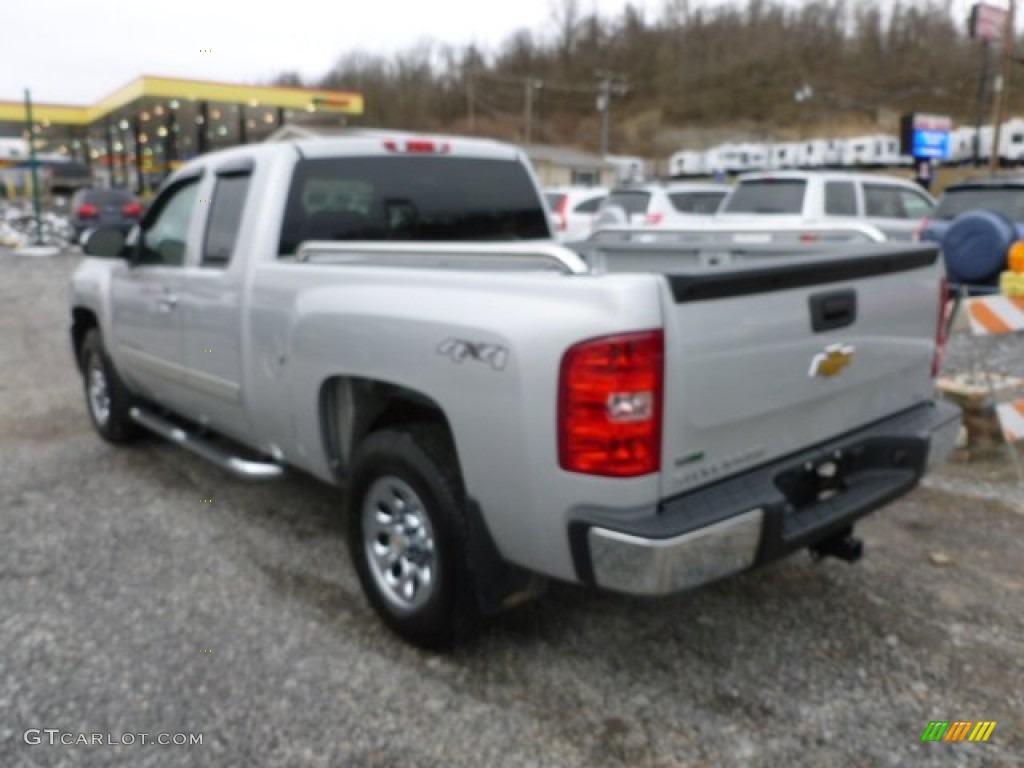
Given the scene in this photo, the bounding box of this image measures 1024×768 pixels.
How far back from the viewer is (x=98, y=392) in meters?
5.90

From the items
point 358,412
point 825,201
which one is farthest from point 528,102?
point 358,412

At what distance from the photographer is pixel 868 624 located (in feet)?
11.1

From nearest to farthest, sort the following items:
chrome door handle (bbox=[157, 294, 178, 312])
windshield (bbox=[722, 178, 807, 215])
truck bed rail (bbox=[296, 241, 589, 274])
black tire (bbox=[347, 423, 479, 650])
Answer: truck bed rail (bbox=[296, 241, 589, 274]) → black tire (bbox=[347, 423, 479, 650]) → chrome door handle (bbox=[157, 294, 178, 312]) → windshield (bbox=[722, 178, 807, 215])

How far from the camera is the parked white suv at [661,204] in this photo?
14.8m

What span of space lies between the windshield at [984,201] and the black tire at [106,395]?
936 cm

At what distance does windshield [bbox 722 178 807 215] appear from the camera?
11.5m

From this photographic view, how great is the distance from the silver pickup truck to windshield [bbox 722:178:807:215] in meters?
7.85

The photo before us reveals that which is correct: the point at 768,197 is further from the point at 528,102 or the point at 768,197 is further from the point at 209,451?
the point at 528,102

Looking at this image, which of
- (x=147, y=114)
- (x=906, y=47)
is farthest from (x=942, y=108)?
(x=147, y=114)

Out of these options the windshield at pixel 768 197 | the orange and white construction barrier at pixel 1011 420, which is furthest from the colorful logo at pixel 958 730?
the windshield at pixel 768 197

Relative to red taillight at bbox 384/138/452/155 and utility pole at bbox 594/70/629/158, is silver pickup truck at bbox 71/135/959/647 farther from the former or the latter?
utility pole at bbox 594/70/629/158

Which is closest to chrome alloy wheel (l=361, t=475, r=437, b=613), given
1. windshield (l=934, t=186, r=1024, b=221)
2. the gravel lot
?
the gravel lot
